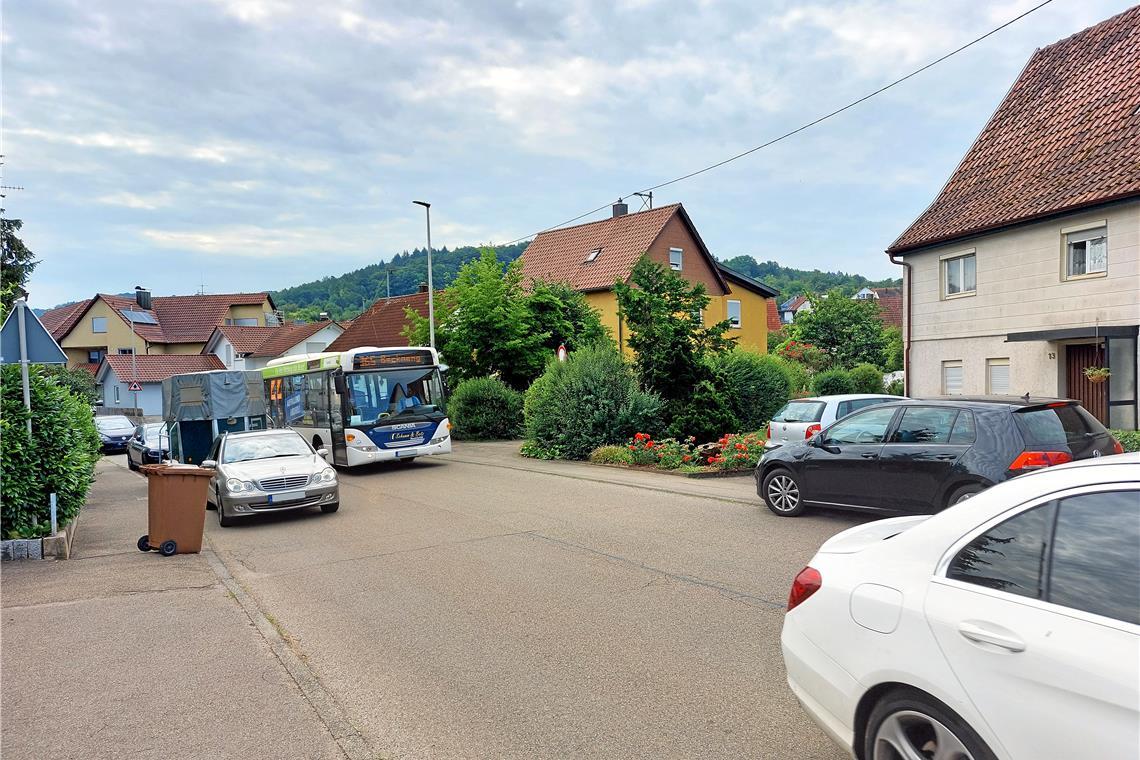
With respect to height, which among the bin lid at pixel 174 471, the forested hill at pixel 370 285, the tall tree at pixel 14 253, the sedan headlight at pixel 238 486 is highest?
the forested hill at pixel 370 285

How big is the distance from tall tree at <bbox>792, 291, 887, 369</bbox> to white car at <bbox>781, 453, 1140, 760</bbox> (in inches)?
1548

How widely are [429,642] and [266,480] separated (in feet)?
23.1

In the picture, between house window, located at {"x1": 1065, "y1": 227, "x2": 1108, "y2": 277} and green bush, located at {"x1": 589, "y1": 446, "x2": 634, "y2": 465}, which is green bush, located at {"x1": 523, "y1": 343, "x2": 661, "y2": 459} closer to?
green bush, located at {"x1": 589, "y1": 446, "x2": 634, "y2": 465}

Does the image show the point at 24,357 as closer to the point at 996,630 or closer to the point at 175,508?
the point at 175,508

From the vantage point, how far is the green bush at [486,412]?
27609mm

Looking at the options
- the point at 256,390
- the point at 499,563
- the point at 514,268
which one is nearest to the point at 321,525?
the point at 499,563

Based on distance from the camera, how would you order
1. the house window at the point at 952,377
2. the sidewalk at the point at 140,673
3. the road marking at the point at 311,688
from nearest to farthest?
the road marking at the point at 311,688, the sidewalk at the point at 140,673, the house window at the point at 952,377

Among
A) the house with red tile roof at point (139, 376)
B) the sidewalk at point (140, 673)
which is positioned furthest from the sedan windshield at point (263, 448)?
the house with red tile roof at point (139, 376)

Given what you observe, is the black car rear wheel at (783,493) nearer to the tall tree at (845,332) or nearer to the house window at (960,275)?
the house window at (960,275)

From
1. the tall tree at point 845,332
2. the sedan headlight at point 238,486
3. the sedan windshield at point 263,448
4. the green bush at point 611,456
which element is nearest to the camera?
the sedan headlight at point 238,486

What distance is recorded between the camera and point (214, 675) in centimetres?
536

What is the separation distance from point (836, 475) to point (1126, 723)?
25.2 feet

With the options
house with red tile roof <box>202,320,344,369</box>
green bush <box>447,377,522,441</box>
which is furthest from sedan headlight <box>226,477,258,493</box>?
house with red tile roof <box>202,320,344,369</box>

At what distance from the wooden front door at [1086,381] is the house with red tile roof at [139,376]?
2399 inches
